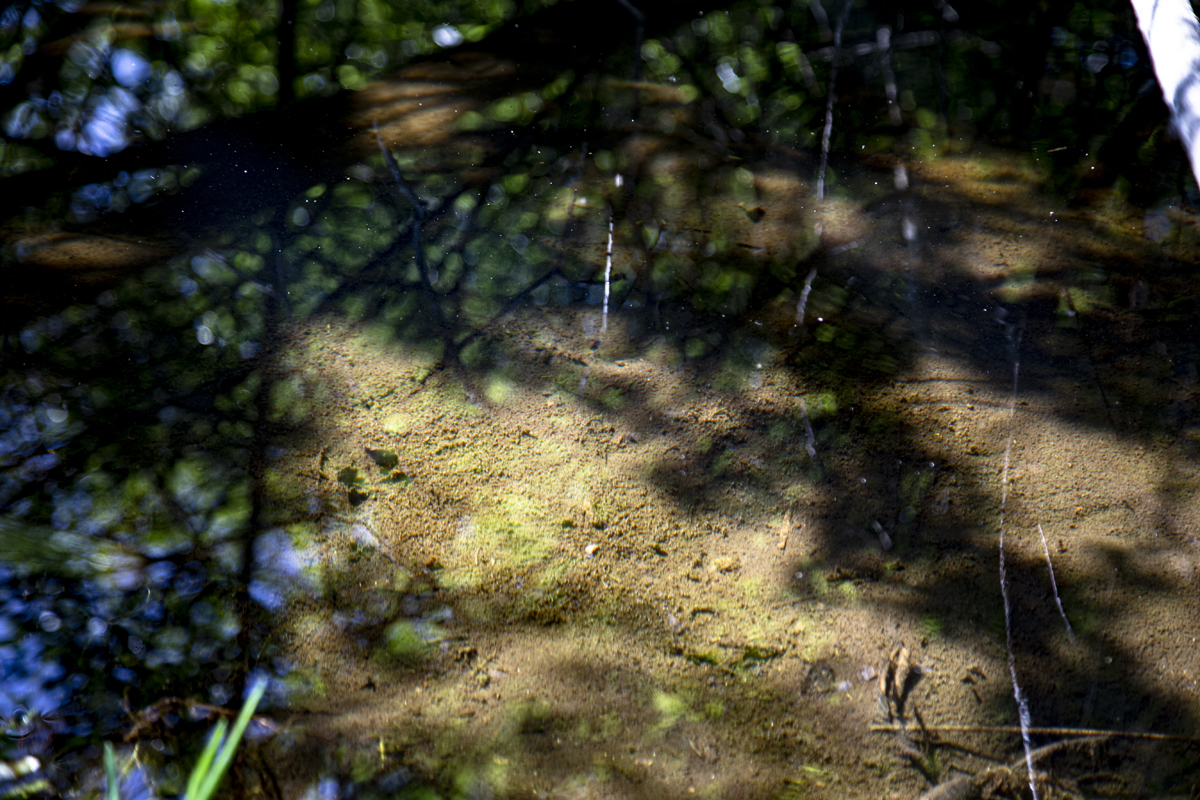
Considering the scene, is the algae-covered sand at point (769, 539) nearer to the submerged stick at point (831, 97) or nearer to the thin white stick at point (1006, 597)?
the thin white stick at point (1006, 597)

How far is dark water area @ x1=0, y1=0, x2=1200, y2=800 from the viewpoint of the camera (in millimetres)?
1648

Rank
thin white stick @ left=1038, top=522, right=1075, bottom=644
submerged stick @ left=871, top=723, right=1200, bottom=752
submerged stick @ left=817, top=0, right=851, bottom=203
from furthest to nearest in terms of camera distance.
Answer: submerged stick @ left=817, top=0, right=851, bottom=203, thin white stick @ left=1038, top=522, right=1075, bottom=644, submerged stick @ left=871, top=723, right=1200, bottom=752

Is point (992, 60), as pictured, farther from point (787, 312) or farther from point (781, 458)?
point (781, 458)

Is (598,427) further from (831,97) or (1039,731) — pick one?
(831,97)

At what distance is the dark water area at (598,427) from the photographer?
5.41 feet

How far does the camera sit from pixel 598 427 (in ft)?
7.13

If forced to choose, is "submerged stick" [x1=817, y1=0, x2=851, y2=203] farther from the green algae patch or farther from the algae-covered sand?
the green algae patch

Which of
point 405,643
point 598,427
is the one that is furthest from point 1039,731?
point 405,643

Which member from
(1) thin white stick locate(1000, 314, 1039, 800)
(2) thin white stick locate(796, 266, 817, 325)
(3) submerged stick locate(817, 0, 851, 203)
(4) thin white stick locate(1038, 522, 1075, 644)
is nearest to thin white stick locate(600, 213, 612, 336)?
(2) thin white stick locate(796, 266, 817, 325)

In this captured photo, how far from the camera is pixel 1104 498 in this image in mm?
1972

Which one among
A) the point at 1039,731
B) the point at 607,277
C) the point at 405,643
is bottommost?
the point at 405,643

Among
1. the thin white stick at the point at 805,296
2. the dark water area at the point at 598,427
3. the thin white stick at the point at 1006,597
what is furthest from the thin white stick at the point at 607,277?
the thin white stick at the point at 1006,597

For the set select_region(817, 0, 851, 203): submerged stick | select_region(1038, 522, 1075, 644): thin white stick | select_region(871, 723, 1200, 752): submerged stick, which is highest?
select_region(817, 0, 851, 203): submerged stick

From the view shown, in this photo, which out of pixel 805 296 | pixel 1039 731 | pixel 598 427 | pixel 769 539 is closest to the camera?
pixel 1039 731
